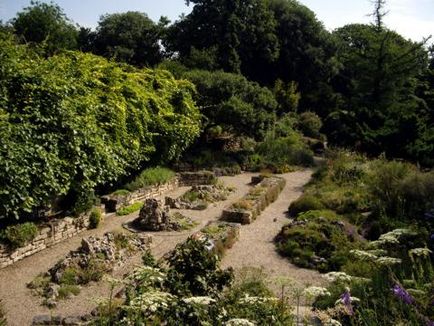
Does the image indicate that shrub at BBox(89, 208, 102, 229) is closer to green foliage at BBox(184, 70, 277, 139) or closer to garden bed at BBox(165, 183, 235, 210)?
garden bed at BBox(165, 183, 235, 210)

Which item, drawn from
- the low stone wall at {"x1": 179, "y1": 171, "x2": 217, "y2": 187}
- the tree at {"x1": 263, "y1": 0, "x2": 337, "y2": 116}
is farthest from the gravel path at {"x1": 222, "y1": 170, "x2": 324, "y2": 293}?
the tree at {"x1": 263, "y1": 0, "x2": 337, "y2": 116}

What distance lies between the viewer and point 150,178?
64.5ft

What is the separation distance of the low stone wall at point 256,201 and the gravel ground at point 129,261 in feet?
0.91

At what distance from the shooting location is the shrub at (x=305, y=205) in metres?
17.0

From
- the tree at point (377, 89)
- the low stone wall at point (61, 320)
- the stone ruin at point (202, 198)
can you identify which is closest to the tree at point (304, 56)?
the tree at point (377, 89)

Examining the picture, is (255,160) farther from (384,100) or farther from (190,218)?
(190,218)

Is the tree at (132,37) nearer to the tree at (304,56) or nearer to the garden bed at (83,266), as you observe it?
the tree at (304,56)

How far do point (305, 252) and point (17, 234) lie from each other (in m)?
7.41

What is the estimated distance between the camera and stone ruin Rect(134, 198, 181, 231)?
15.0 meters

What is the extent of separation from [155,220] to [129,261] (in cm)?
304

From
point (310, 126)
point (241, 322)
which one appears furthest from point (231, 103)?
point (241, 322)

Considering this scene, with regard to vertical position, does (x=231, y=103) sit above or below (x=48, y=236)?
above

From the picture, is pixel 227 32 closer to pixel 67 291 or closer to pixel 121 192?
pixel 121 192

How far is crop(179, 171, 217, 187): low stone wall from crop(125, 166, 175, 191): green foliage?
0.92 m
